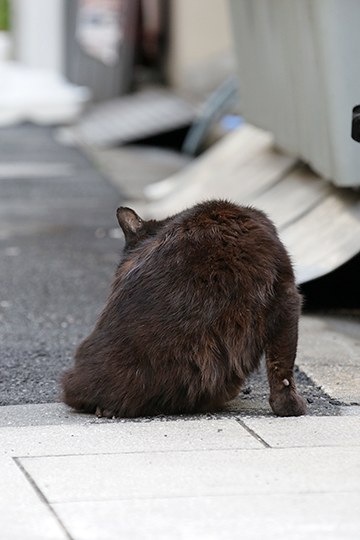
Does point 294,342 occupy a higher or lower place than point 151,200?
higher

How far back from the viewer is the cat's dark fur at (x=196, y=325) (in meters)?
4.94

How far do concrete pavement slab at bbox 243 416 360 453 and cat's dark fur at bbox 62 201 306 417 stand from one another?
0.10m

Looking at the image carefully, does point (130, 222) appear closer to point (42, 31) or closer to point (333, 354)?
point (333, 354)

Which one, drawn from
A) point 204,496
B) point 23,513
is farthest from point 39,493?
point 204,496

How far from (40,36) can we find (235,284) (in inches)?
870

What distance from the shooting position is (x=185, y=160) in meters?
16.9

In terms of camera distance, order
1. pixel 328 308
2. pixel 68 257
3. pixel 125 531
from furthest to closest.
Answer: pixel 68 257
pixel 328 308
pixel 125 531

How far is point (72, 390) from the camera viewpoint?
5203 millimetres

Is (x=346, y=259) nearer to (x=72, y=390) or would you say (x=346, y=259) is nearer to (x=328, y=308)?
(x=328, y=308)

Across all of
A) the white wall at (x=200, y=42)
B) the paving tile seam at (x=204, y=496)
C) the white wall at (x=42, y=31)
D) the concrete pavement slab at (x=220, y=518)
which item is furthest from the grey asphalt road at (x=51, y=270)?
the white wall at (x=42, y=31)

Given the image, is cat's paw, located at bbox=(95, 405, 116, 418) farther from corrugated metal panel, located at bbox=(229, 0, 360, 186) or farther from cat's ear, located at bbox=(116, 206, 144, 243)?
corrugated metal panel, located at bbox=(229, 0, 360, 186)

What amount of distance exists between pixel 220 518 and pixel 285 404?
1.30 m

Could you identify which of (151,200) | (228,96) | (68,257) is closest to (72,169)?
(228,96)

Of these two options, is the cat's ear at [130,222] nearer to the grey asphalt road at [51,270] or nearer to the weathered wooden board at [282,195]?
the grey asphalt road at [51,270]
